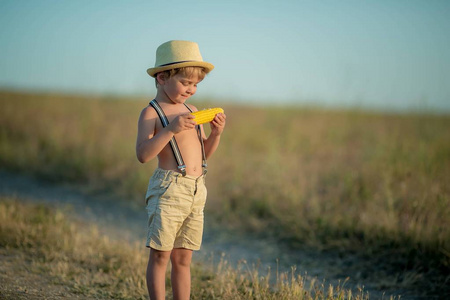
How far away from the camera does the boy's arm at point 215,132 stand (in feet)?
8.68

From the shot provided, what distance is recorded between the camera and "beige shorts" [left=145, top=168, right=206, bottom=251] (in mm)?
2488

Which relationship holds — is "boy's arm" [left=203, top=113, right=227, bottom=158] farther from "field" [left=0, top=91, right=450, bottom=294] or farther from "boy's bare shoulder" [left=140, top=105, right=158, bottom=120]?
"field" [left=0, top=91, right=450, bottom=294]

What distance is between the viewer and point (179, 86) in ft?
8.32

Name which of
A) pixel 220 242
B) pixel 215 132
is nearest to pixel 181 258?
pixel 215 132

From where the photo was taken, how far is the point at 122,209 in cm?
612

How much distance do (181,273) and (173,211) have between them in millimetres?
450

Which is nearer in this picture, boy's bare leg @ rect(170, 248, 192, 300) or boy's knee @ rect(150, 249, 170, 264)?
boy's knee @ rect(150, 249, 170, 264)

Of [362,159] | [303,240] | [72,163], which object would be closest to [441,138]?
[362,159]

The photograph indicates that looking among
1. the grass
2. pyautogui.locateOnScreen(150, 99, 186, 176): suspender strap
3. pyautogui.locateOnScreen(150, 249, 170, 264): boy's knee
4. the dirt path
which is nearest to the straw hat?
pyautogui.locateOnScreen(150, 99, 186, 176): suspender strap

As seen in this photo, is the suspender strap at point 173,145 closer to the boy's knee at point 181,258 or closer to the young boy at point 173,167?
the young boy at point 173,167

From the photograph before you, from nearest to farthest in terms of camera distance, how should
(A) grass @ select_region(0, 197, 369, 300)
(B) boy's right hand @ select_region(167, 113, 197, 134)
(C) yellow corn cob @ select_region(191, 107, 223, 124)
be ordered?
(B) boy's right hand @ select_region(167, 113, 197, 134) → (C) yellow corn cob @ select_region(191, 107, 223, 124) → (A) grass @ select_region(0, 197, 369, 300)

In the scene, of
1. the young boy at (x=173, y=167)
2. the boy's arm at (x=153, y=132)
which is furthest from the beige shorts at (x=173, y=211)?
the boy's arm at (x=153, y=132)

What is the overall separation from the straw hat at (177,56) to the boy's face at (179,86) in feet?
0.25

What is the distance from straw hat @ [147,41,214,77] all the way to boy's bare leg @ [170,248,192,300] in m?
1.17
